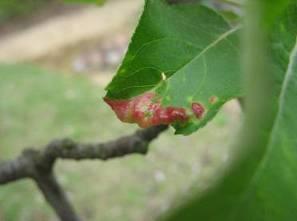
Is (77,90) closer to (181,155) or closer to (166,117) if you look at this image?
(181,155)

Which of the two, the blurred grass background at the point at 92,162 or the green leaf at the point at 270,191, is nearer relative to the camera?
the green leaf at the point at 270,191

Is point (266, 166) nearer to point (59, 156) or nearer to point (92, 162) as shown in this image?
point (59, 156)

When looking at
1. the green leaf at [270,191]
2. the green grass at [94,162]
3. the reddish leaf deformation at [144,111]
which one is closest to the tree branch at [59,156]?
the reddish leaf deformation at [144,111]

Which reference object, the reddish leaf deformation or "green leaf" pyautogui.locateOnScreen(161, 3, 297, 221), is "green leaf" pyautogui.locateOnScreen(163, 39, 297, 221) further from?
the reddish leaf deformation

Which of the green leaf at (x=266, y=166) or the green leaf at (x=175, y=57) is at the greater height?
the green leaf at (x=266, y=166)

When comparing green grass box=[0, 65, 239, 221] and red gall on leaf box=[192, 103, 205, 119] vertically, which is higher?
red gall on leaf box=[192, 103, 205, 119]

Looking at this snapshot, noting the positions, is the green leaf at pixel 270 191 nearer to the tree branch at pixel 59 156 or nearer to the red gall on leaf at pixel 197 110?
the red gall on leaf at pixel 197 110

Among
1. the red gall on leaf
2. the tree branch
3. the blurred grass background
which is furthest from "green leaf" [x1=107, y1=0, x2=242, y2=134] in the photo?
the blurred grass background
